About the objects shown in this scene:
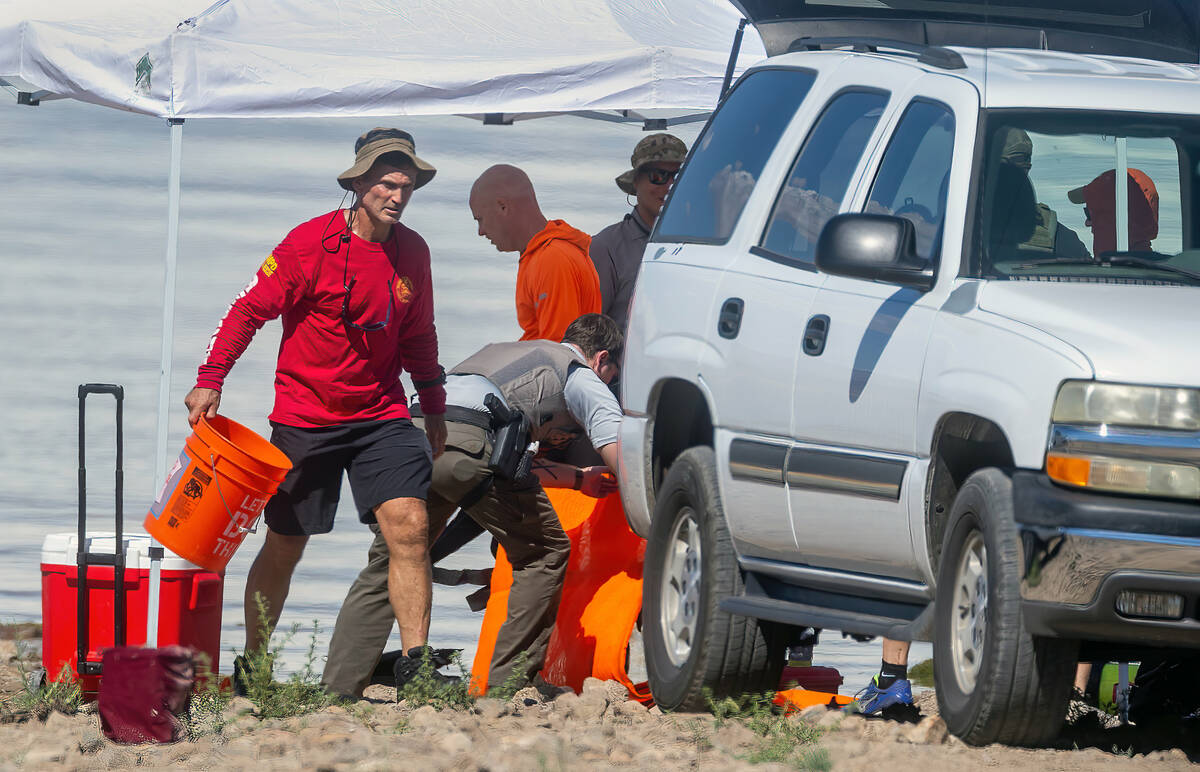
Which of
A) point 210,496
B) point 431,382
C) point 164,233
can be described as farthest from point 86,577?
point 164,233

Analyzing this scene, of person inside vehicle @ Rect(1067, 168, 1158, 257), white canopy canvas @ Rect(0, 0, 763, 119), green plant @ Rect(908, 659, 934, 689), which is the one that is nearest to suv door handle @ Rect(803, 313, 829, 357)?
person inside vehicle @ Rect(1067, 168, 1158, 257)

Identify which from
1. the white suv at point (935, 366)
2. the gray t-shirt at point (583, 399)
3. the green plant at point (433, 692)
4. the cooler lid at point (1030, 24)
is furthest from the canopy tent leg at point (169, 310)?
the cooler lid at point (1030, 24)

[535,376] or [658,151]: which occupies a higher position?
[658,151]

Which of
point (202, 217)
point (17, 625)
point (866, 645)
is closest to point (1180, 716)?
point (866, 645)

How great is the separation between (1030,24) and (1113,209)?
0.88m

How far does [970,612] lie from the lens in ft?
17.8

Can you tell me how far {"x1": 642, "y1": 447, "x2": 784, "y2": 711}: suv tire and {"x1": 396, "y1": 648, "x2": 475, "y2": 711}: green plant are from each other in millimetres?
644

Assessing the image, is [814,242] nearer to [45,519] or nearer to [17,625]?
[17,625]

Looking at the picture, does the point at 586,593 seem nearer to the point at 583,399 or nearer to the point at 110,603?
the point at 583,399

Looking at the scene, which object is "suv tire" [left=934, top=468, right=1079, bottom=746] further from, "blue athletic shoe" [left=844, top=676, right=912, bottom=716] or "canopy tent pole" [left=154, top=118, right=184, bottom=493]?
"canopy tent pole" [left=154, top=118, right=184, bottom=493]

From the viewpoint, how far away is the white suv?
4996 mm

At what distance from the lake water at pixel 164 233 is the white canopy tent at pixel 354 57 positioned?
7026 mm

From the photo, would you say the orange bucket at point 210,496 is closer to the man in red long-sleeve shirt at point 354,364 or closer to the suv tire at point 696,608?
the man in red long-sleeve shirt at point 354,364

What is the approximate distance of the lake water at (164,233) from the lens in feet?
52.7
